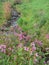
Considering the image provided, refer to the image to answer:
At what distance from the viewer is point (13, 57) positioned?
5797 millimetres

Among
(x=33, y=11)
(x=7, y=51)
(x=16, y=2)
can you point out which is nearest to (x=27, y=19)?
(x=33, y=11)

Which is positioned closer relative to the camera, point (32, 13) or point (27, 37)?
point (27, 37)

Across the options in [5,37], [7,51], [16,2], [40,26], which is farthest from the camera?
[16,2]

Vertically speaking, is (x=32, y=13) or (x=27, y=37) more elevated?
(x=27, y=37)

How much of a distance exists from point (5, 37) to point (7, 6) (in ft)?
15.8

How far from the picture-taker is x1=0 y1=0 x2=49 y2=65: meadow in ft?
18.8

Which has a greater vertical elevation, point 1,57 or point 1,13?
point 1,57

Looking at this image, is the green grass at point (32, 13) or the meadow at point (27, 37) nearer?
the meadow at point (27, 37)

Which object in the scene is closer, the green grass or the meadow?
the meadow

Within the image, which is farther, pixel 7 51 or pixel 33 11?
pixel 33 11

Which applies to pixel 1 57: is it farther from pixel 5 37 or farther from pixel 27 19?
pixel 27 19

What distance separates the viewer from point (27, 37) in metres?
7.13

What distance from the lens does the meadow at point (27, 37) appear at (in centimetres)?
573

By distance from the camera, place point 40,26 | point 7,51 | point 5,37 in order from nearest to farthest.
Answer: point 7,51, point 5,37, point 40,26
